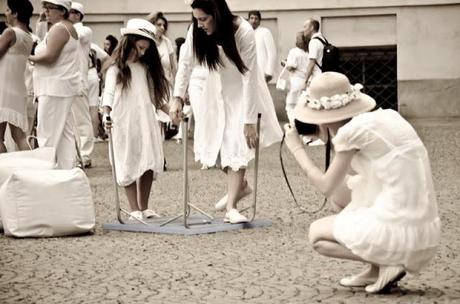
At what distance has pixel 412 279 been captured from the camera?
873 cm

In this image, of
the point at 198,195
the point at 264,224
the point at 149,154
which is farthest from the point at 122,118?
the point at 198,195

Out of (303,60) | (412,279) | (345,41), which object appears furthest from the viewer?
(345,41)

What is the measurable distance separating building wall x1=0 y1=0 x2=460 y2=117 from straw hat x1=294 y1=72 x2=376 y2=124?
20016mm

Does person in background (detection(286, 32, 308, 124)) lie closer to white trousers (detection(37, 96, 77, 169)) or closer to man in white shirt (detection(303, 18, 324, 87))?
man in white shirt (detection(303, 18, 324, 87))

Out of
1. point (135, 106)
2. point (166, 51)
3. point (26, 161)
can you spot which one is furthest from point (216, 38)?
point (166, 51)

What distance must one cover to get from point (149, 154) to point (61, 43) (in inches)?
88.6

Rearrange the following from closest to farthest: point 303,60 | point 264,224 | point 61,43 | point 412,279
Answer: point 412,279 → point 264,224 → point 61,43 → point 303,60

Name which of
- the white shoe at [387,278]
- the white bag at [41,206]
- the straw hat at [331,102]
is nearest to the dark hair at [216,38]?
the white bag at [41,206]

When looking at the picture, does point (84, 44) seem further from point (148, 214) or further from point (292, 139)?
point (292, 139)

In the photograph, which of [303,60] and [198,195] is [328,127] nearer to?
[198,195]

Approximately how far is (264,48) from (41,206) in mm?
14000

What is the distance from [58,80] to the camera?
566 inches

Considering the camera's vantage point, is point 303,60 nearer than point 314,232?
No

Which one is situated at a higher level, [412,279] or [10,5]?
[10,5]
